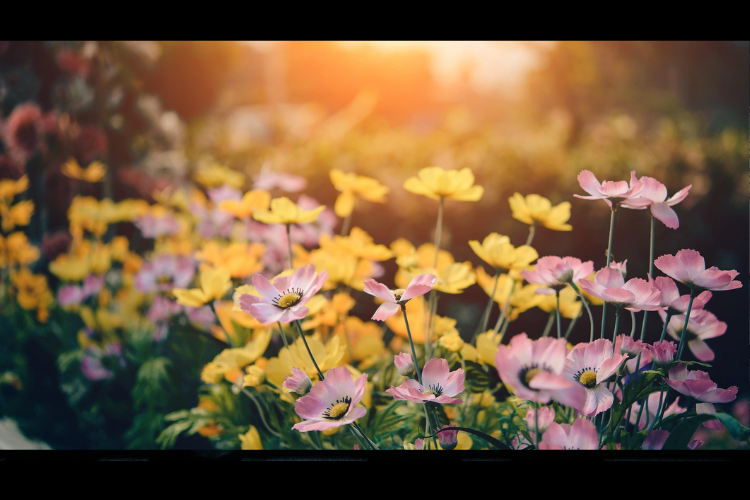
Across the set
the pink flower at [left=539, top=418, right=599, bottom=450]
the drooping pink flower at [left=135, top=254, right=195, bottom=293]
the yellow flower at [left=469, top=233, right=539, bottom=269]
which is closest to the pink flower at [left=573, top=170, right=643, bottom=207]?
the yellow flower at [left=469, top=233, right=539, bottom=269]

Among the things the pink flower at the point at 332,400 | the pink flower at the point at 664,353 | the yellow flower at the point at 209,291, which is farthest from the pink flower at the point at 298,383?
the pink flower at the point at 664,353

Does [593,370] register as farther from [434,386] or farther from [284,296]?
[284,296]

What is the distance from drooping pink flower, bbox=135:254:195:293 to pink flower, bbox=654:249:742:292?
74 cm

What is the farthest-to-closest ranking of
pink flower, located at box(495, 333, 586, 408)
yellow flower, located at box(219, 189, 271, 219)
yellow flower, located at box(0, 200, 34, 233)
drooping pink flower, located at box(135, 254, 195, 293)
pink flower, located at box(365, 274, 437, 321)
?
yellow flower, located at box(0, 200, 34, 233), drooping pink flower, located at box(135, 254, 195, 293), yellow flower, located at box(219, 189, 271, 219), pink flower, located at box(365, 274, 437, 321), pink flower, located at box(495, 333, 586, 408)

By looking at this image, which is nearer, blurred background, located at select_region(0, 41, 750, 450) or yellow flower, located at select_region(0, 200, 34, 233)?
yellow flower, located at select_region(0, 200, 34, 233)

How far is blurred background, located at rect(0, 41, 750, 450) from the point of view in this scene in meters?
1.38

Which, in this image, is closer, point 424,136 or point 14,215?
point 14,215

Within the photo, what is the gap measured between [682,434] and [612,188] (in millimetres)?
293

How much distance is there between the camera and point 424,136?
1909mm

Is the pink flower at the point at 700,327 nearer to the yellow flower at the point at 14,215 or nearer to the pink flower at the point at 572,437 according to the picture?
the pink flower at the point at 572,437

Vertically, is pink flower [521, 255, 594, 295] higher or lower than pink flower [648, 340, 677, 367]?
higher

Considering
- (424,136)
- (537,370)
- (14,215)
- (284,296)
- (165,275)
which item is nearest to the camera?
(537,370)

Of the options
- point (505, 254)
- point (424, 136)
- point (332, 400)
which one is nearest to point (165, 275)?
point (332, 400)

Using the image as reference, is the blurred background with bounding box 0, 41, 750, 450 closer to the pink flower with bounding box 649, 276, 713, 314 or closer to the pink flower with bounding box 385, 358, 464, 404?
the pink flower with bounding box 649, 276, 713, 314
